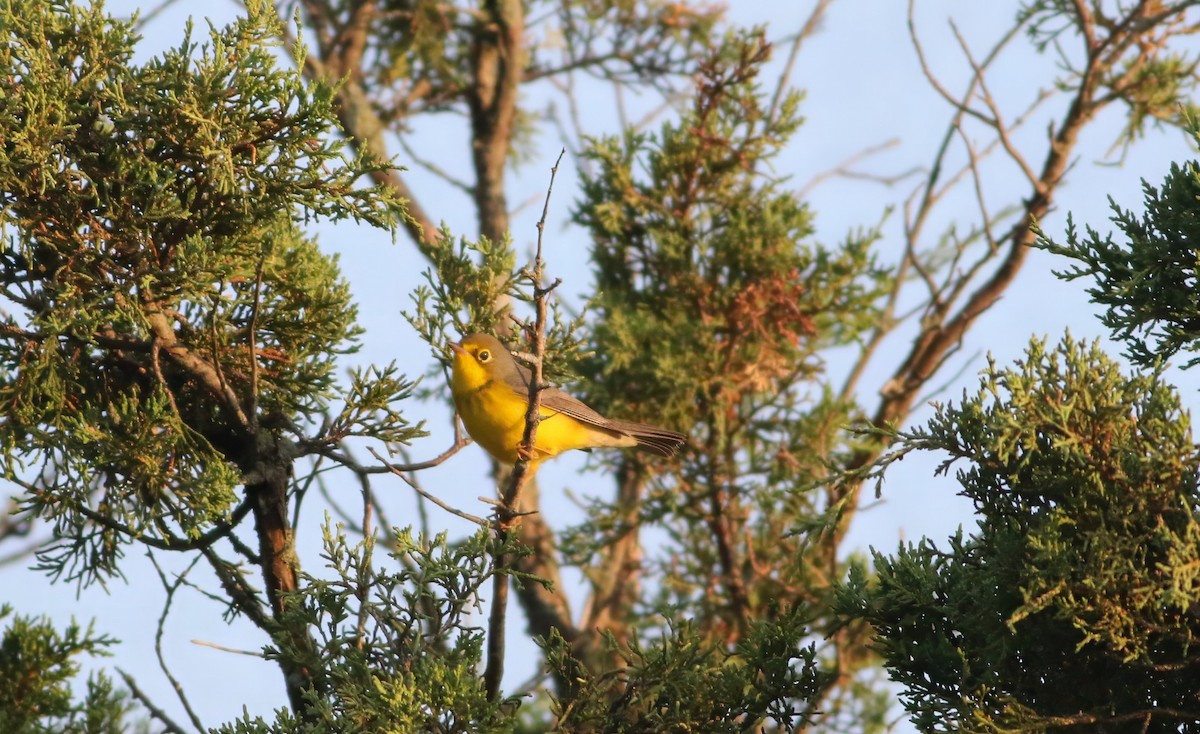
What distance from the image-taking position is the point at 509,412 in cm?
615

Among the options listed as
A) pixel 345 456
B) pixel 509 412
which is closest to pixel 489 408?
pixel 509 412

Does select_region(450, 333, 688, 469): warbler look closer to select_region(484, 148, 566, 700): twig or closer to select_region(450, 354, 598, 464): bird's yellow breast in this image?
select_region(450, 354, 598, 464): bird's yellow breast

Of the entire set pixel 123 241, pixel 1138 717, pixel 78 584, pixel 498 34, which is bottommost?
pixel 1138 717

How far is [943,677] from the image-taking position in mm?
3781

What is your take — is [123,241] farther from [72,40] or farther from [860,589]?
[860,589]

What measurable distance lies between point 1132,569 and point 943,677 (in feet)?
2.24

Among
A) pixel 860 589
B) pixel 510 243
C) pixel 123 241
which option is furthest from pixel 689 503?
pixel 123 241

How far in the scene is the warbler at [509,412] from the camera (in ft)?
20.0

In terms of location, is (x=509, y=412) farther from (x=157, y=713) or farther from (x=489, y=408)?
(x=157, y=713)

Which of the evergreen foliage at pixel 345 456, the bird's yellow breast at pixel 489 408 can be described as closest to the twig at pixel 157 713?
the evergreen foliage at pixel 345 456

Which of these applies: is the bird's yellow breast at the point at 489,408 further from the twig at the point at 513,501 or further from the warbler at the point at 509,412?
the twig at the point at 513,501

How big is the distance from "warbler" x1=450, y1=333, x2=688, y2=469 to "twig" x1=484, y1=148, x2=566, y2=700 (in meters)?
1.17

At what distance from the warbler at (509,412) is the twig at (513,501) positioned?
1.17 metres

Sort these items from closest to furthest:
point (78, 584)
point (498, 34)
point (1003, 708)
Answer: point (1003, 708) → point (78, 584) → point (498, 34)
